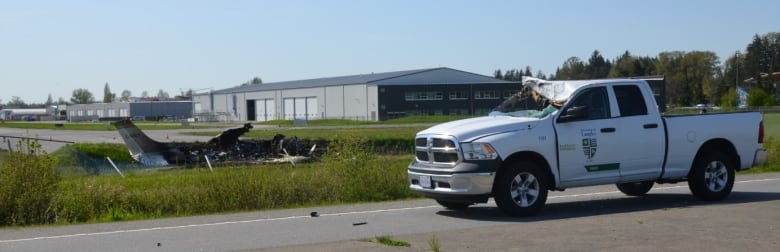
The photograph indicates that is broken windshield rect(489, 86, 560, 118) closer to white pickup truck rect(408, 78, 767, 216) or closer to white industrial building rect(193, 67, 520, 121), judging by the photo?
white pickup truck rect(408, 78, 767, 216)

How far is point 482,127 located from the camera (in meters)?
13.0

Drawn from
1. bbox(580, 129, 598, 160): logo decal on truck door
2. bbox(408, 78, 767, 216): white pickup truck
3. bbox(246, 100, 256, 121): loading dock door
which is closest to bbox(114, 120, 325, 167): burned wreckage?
bbox(408, 78, 767, 216): white pickup truck

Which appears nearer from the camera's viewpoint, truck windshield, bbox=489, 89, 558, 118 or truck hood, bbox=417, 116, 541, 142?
truck hood, bbox=417, 116, 541, 142

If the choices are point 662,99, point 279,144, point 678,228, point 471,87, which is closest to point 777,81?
point 471,87

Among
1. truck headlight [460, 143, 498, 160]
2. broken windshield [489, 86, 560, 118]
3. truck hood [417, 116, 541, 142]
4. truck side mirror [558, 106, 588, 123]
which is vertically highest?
broken windshield [489, 86, 560, 118]

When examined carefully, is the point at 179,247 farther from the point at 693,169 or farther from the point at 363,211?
the point at 693,169

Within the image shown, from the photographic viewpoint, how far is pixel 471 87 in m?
94.8

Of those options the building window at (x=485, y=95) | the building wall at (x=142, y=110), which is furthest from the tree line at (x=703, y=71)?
the building wall at (x=142, y=110)

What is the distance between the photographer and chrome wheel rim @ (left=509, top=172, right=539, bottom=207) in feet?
42.7

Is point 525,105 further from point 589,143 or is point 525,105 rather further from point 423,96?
point 423,96

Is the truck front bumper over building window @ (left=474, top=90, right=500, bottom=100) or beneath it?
beneath

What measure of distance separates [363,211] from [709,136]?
549 cm

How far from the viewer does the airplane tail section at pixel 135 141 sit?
4069 cm

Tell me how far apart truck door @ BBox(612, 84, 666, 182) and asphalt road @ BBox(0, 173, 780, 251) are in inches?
21.4
